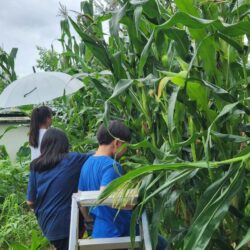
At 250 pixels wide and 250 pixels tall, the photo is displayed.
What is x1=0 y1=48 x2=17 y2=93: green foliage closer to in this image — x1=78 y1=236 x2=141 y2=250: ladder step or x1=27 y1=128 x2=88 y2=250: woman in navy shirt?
x1=27 y1=128 x2=88 y2=250: woman in navy shirt

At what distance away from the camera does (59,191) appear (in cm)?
264

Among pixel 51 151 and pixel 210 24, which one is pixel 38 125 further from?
pixel 210 24

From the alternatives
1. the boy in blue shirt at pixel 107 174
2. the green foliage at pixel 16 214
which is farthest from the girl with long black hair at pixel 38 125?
the boy in blue shirt at pixel 107 174

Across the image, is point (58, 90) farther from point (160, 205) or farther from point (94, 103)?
point (160, 205)

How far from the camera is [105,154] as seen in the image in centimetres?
230

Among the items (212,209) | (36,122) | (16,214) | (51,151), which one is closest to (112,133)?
(51,151)

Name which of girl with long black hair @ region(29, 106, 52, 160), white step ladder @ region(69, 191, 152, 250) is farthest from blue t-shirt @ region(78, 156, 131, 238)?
girl with long black hair @ region(29, 106, 52, 160)

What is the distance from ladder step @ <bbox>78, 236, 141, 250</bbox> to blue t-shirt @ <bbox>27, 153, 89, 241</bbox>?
0.56m

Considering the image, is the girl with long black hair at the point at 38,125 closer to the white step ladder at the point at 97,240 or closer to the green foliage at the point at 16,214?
the green foliage at the point at 16,214

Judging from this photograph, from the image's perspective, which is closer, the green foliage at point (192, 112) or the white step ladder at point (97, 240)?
the green foliage at point (192, 112)

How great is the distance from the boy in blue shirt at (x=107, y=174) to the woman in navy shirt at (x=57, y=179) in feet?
0.95

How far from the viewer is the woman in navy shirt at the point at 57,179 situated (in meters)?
2.63

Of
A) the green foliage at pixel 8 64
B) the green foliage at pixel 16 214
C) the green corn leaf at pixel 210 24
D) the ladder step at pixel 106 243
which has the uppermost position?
the green foliage at pixel 8 64

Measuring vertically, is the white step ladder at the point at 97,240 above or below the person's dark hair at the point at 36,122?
below
